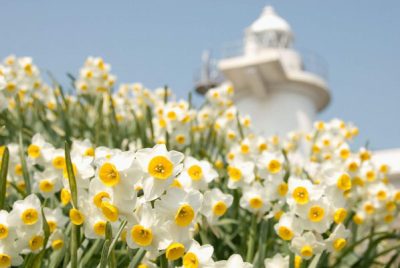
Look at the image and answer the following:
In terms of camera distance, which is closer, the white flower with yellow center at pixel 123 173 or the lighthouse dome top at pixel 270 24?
the white flower with yellow center at pixel 123 173

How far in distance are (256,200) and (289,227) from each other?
278 millimetres

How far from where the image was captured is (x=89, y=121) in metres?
3.53

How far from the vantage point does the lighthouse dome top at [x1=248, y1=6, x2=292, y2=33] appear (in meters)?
20.1

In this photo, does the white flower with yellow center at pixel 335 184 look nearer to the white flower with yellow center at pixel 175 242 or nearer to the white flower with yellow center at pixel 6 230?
the white flower with yellow center at pixel 175 242

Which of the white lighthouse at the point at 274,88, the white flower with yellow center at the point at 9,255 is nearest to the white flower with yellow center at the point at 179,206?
the white flower with yellow center at the point at 9,255

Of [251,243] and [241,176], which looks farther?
[241,176]

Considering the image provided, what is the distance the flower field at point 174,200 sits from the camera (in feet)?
3.90

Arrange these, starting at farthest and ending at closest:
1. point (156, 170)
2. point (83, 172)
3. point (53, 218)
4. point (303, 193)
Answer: point (53, 218) < point (303, 193) < point (83, 172) < point (156, 170)

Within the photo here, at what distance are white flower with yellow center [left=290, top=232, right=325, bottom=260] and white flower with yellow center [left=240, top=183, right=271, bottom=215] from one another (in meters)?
0.32

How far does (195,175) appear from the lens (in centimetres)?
159

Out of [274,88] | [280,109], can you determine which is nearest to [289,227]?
[280,109]

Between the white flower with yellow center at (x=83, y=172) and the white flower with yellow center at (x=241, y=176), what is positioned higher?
the white flower with yellow center at (x=241, y=176)

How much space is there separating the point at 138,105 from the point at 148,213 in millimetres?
3268

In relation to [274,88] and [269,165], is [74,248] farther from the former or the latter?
[274,88]
